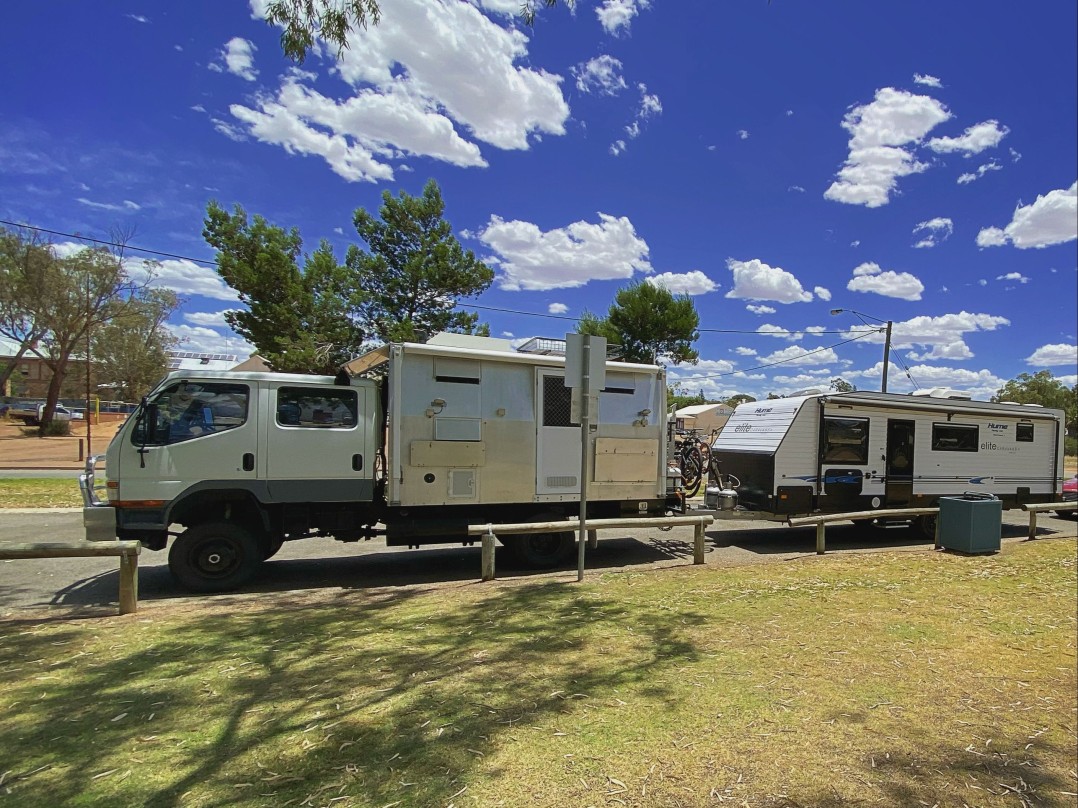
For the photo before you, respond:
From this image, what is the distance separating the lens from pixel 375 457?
23.4 ft

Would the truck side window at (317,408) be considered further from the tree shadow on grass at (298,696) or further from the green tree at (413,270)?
the green tree at (413,270)

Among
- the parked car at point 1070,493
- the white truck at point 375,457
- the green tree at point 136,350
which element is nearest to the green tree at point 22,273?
the green tree at point 136,350

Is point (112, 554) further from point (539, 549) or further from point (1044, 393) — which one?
point (1044, 393)

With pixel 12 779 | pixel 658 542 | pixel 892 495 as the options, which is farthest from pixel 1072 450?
pixel 12 779

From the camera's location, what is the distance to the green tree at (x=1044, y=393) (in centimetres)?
5825

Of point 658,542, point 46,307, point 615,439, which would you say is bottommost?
point 658,542

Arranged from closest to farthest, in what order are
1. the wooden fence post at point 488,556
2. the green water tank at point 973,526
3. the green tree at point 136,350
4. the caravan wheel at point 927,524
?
the wooden fence post at point 488,556 → the green water tank at point 973,526 → the caravan wheel at point 927,524 → the green tree at point 136,350

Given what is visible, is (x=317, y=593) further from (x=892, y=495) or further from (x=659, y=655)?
(x=892, y=495)

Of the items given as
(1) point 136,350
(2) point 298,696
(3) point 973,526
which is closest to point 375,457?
(2) point 298,696

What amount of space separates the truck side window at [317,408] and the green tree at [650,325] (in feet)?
79.1

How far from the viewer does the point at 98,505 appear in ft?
20.8

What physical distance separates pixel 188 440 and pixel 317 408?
4.34 feet

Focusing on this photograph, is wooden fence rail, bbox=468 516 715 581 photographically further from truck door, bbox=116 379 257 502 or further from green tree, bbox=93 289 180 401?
green tree, bbox=93 289 180 401

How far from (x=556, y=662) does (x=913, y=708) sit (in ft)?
7.09
